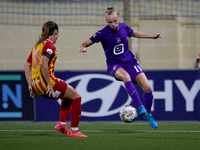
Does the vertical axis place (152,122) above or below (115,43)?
below

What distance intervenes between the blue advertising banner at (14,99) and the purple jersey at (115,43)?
273cm

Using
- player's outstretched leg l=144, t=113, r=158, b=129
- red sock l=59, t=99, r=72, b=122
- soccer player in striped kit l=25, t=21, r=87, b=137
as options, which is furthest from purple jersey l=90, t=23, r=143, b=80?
soccer player in striped kit l=25, t=21, r=87, b=137

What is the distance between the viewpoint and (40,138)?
5270 mm

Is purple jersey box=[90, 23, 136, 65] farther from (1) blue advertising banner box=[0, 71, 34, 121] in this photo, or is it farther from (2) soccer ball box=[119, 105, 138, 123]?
(1) blue advertising banner box=[0, 71, 34, 121]

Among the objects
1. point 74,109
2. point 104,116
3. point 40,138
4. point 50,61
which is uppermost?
point 50,61

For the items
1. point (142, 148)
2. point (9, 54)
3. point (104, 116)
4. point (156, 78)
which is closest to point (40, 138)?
point (142, 148)

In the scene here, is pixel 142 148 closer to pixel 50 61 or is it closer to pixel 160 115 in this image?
pixel 50 61

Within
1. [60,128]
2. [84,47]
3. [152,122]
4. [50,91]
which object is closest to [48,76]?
[50,91]

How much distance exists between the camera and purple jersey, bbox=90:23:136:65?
240 inches

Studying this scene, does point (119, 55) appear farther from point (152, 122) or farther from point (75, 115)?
point (75, 115)

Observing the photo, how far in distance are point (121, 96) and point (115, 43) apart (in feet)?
7.69

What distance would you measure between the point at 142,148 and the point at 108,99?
3.98 m

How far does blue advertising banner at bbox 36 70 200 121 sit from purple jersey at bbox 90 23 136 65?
2.08m

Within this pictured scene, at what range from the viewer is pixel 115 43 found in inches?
240
